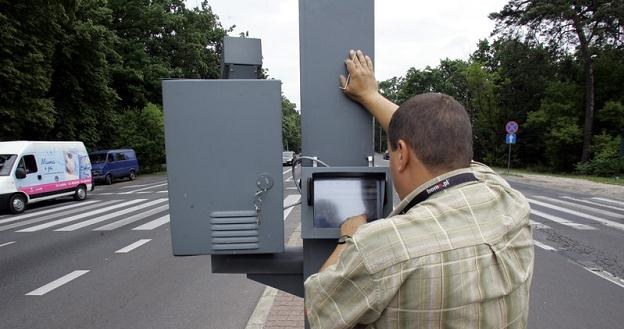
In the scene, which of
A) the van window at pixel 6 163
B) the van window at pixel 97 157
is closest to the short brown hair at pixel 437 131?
the van window at pixel 6 163

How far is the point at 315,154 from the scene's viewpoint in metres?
1.79

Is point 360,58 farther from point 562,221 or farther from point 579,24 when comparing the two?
point 579,24

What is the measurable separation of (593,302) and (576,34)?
2745 cm

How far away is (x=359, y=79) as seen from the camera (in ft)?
5.54

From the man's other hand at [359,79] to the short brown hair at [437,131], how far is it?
49 centimetres

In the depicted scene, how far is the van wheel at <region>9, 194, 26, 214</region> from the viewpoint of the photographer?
12.4 m

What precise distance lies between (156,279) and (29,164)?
1041 centimetres

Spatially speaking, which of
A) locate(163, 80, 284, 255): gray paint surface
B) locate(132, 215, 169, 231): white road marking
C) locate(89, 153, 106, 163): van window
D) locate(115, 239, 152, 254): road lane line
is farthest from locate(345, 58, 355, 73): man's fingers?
locate(89, 153, 106, 163): van window

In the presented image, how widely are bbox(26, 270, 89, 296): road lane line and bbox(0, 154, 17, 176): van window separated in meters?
8.63

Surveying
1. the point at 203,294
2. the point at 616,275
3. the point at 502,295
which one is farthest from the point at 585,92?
the point at 502,295

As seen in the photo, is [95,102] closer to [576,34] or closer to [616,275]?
[616,275]

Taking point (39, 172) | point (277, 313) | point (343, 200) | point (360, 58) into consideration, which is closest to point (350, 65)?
point (360, 58)

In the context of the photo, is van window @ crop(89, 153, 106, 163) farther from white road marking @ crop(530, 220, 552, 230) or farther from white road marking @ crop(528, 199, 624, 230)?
white road marking @ crop(530, 220, 552, 230)

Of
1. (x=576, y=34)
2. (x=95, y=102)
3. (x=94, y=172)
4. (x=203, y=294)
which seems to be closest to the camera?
(x=203, y=294)
